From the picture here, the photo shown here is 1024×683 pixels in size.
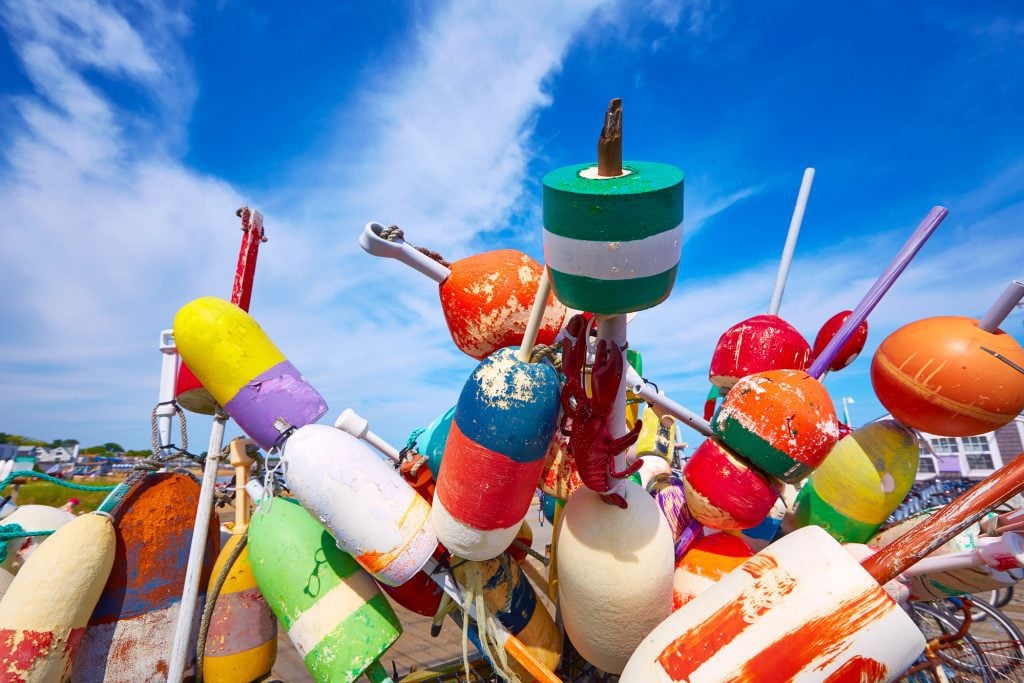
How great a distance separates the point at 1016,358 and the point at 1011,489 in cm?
68

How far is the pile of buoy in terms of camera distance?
1.67 meters

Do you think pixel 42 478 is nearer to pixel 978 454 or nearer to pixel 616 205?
pixel 616 205

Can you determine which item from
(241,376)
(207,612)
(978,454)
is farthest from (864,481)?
(978,454)

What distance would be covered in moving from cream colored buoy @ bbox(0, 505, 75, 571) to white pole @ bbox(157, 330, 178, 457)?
3.21 ft

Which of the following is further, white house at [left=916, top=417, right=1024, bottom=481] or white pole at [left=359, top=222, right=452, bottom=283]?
white house at [left=916, top=417, right=1024, bottom=481]

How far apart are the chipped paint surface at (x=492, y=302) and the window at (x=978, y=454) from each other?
67.4 feet

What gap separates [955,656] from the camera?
2898 mm

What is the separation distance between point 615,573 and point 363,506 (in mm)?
913

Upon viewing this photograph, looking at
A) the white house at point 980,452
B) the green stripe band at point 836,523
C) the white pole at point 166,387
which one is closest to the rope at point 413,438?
the white pole at point 166,387

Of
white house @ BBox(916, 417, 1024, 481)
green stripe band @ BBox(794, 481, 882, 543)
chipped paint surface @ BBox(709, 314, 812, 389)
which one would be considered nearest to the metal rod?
chipped paint surface @ BBox(709, 314, 812, 389)

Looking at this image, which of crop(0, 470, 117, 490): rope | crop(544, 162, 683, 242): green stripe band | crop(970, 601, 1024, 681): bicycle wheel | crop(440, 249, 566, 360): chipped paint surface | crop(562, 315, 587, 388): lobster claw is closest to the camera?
crop(544, 162, 683, 242): green stripe band

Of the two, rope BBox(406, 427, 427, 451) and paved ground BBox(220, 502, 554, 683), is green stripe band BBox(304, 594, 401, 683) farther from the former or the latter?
paved ground BBox(220, 502, 554, 683)

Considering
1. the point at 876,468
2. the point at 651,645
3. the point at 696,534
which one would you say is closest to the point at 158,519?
the point at 651,645

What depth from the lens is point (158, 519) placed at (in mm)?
2662
